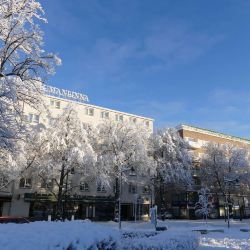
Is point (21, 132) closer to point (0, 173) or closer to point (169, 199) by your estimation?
point (0, 173)

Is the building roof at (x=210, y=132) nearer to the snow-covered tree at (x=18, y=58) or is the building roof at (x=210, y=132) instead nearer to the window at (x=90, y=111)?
the window at (x=90, y=111)

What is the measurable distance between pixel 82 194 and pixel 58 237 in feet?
161

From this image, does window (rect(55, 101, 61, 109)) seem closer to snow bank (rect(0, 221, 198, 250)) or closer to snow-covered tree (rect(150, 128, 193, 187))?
snow-covered tree (rect(150, 128, 193, 187))

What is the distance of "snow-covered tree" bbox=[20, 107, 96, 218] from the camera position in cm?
4278

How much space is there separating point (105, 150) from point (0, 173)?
16789 millimetres

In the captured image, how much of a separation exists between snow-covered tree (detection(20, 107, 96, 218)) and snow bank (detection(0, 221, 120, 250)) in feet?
112

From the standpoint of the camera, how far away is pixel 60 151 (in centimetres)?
4394

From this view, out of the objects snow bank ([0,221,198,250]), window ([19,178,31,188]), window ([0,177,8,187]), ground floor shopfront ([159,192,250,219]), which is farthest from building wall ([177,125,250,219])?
snow bank ([0,221,198,250])

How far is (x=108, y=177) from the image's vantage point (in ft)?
155

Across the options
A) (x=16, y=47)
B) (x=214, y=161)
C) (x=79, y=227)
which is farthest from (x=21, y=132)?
(x=214, y=161)

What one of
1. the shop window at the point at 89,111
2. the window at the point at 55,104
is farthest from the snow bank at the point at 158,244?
the shop window at the point at 89,111

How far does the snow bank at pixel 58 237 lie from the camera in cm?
638

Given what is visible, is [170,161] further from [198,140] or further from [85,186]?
[198,140]

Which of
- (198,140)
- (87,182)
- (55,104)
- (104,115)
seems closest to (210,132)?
(198,140)
